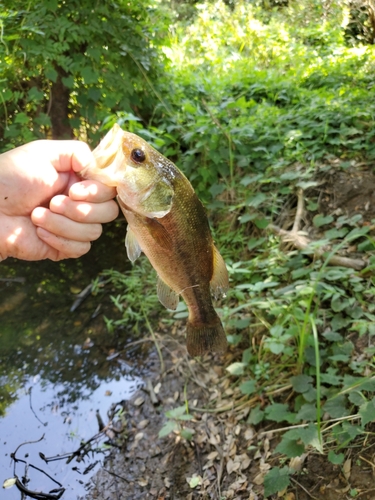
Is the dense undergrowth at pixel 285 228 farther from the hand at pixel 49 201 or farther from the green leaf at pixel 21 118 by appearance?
the hand at pixel 49 201

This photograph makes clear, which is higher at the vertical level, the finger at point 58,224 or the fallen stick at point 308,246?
the finger at point 58,224

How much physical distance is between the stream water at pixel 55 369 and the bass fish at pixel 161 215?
1.68 metres

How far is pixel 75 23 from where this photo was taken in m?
3.53

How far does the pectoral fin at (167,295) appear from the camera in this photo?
156 centimetres

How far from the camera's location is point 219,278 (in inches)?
62.4

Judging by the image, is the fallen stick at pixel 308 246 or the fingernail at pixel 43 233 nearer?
the fingernail at pixel 43 233

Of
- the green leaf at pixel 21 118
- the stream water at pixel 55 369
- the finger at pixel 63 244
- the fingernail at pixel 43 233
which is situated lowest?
the stream water at pixel 55 369

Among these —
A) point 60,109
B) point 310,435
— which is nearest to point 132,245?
point 310,435

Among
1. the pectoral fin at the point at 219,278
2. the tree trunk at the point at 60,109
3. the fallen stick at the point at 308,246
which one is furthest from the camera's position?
the tree trunk at the point at 60,109

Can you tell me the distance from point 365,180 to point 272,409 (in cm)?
207

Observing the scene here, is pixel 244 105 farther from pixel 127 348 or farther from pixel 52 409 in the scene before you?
pixel 52 409

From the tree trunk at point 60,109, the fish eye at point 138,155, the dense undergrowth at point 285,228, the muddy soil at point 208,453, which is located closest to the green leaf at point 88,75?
the dense undergrowth at point 285,228

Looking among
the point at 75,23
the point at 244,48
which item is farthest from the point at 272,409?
the point at 244,48

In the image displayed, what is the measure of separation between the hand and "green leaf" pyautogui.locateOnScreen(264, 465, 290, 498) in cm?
146
